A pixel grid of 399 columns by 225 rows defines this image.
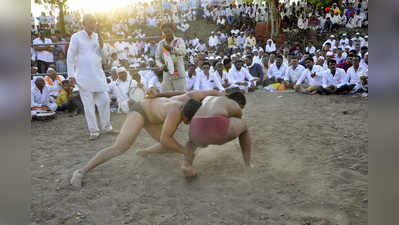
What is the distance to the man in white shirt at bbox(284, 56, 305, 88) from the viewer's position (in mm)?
7155

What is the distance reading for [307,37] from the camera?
12820mm

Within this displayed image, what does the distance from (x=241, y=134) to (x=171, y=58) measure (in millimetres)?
2273

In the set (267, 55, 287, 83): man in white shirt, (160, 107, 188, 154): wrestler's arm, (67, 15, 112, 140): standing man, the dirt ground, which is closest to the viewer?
the dirt ground

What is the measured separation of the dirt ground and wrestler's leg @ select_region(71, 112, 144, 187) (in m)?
0.10

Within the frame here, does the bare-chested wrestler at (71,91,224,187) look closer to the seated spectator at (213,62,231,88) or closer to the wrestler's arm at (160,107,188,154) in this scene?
the wrestler's arm at (160,107,188,154)

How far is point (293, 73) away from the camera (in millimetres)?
7215

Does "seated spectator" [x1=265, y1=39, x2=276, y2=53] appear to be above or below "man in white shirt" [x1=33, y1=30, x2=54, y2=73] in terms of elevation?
above

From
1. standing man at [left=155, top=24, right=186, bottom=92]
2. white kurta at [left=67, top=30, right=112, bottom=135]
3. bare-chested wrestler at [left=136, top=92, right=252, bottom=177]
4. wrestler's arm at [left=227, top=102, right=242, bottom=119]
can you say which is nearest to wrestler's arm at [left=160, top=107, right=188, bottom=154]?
bare-chested wrestler at [left=136, top=92, right=252, bottom=177]

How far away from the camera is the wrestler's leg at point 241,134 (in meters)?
2.62

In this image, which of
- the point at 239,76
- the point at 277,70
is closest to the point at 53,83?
the point at 239,76

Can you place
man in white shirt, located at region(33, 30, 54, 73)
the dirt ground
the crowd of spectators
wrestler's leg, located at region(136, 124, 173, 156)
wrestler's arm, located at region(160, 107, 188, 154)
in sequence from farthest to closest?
man in white shirt, located at region(33, 30, 54, 73), the crowd of spectators, wrestler's leg, located at region(136, 124, 173, 156), wrestler's arm, located at region(160, 107, 188, 154), the dirt ground

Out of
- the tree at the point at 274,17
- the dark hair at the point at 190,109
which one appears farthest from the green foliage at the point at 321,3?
the dark hair at the point at 190,109

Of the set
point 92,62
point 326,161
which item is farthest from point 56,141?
point 326,161

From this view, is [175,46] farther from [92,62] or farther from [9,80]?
[9,80]
